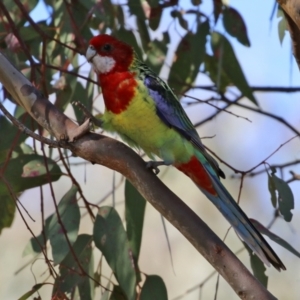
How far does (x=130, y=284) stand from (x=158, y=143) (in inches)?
13.8

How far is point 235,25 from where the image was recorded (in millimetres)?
2096

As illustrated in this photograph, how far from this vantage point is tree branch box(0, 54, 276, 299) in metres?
1.20

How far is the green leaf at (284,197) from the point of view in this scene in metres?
1.61

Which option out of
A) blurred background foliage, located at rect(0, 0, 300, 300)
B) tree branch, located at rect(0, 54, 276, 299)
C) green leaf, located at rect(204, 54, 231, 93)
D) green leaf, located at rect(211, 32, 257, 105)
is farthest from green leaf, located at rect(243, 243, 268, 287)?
green leaf, located at rect(204, 54, 231, 93)

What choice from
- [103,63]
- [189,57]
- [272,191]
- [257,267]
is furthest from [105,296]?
[189,57]

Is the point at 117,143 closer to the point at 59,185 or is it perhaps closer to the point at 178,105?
the point at 178,105

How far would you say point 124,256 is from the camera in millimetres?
1660

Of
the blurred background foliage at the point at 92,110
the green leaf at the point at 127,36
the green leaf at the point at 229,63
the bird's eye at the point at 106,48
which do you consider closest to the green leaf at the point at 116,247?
the blurred background foliage at the point at 92,110

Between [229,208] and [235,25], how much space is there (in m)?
0.73

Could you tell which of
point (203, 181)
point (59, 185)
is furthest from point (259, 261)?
point (59, 185)

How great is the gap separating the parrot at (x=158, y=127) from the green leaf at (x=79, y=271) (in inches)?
12.5

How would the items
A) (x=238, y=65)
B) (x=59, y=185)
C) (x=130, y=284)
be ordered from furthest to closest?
(x=59, y=185), (x=238, y=65), (x=130, y=284)

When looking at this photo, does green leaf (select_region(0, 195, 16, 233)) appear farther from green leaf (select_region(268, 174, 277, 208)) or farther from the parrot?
green leaf (select_region(268, 174, 277, 208))

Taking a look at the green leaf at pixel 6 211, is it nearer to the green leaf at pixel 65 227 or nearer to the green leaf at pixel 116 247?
the green leaf at pixel 65 227
